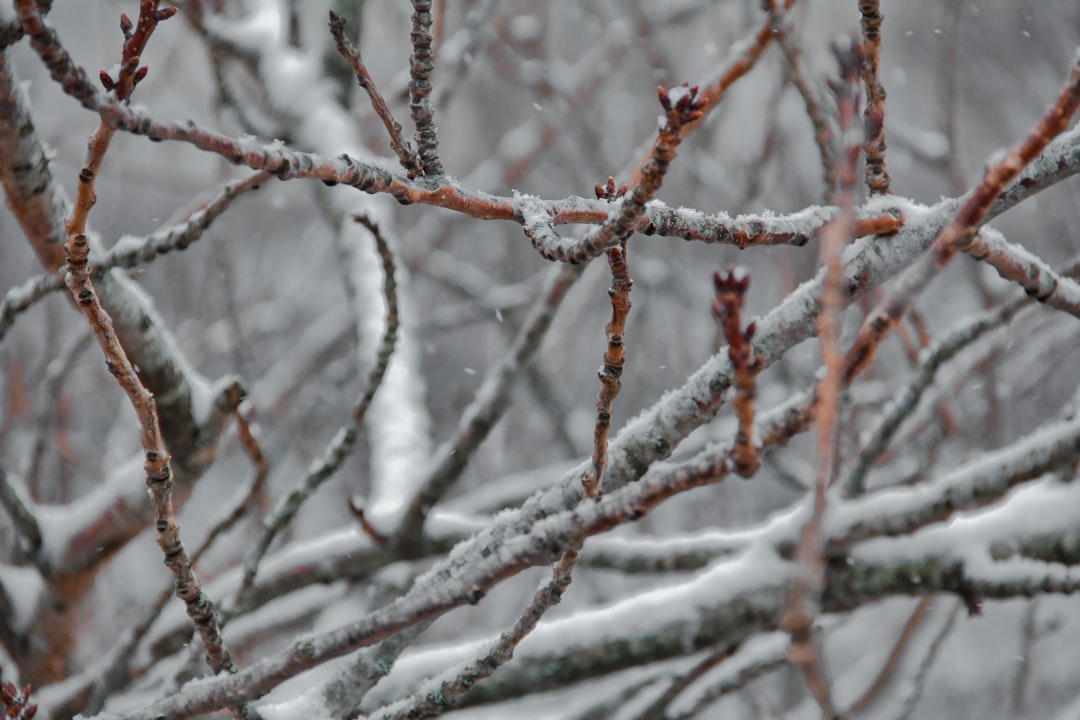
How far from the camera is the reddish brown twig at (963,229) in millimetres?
642

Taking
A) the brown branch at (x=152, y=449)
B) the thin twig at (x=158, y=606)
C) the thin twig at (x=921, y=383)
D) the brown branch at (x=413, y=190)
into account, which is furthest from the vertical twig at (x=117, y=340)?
the thin twig at (x=921, y=383)

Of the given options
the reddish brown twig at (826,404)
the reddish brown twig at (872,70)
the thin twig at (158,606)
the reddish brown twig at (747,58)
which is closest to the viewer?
the reddish brown twig at (826,404)

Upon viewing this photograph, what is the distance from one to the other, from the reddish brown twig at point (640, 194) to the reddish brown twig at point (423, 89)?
157 millimetres

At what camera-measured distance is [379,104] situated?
87cm

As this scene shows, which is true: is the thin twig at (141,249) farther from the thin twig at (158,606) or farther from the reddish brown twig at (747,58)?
the reddish brown twig at (747,58)

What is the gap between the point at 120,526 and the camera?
71.4 inches

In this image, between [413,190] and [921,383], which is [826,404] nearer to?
[413,190]

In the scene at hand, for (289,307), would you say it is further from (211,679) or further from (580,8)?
(211,679)

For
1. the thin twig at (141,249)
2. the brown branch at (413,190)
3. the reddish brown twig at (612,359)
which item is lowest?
the reddish brown twig at (612,359)

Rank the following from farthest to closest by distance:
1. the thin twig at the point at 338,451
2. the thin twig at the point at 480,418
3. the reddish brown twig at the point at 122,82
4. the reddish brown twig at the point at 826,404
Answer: the thin twig at the point at 480,418, the thin twig at the point at 338,451, the reddish brown twig at the point at 122,82, the reddish brown twig at the point at 826,404

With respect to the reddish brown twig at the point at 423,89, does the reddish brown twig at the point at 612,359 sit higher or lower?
lower

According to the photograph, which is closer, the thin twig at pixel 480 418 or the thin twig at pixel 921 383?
the thin twig at pixel 921 383

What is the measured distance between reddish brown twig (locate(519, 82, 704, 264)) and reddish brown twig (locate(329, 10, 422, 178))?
6.3 inches

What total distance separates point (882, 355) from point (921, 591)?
156 inches
